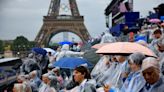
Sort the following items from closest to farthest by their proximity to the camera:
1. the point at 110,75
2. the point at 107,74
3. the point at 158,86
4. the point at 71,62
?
the point at 158,86, the point at 110,75, the point at 107,74, the point at 71,62

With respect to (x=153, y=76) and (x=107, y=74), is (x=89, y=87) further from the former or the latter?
(x=107, y=74)

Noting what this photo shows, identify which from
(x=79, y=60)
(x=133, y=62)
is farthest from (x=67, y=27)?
(x=133, y=62)

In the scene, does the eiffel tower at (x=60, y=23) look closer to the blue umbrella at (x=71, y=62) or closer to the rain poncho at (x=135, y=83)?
the blue umbrella at (x=71, y=62)

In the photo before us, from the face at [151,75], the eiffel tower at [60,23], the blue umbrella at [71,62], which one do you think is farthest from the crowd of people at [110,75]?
the eiffel tower at [60,23]

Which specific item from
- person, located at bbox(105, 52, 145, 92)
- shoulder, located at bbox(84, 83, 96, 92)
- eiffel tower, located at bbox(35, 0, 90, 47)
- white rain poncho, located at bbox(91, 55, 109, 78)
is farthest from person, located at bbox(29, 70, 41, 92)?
eiffel tower, located at bbox(35, 0, 90, 47)

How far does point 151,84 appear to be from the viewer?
5148 millimetres

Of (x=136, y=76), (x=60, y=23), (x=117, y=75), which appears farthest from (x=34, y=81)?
(x=60, y=23)

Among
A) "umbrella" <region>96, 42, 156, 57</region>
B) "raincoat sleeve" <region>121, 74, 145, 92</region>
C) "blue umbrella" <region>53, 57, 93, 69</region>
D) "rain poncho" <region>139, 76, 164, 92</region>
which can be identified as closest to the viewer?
"rain poncho" <region>139, 76, 164, 92</region>

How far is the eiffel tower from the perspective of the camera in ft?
222

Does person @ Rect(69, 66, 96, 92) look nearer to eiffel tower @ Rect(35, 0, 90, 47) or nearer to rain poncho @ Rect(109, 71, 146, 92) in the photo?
rain poncho @ Rect(109, 71, 146, 92)

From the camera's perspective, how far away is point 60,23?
237 ft

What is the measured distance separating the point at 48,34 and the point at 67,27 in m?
4.79

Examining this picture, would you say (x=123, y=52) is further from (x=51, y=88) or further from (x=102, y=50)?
(x=51, y=88)

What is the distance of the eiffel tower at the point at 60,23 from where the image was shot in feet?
222
